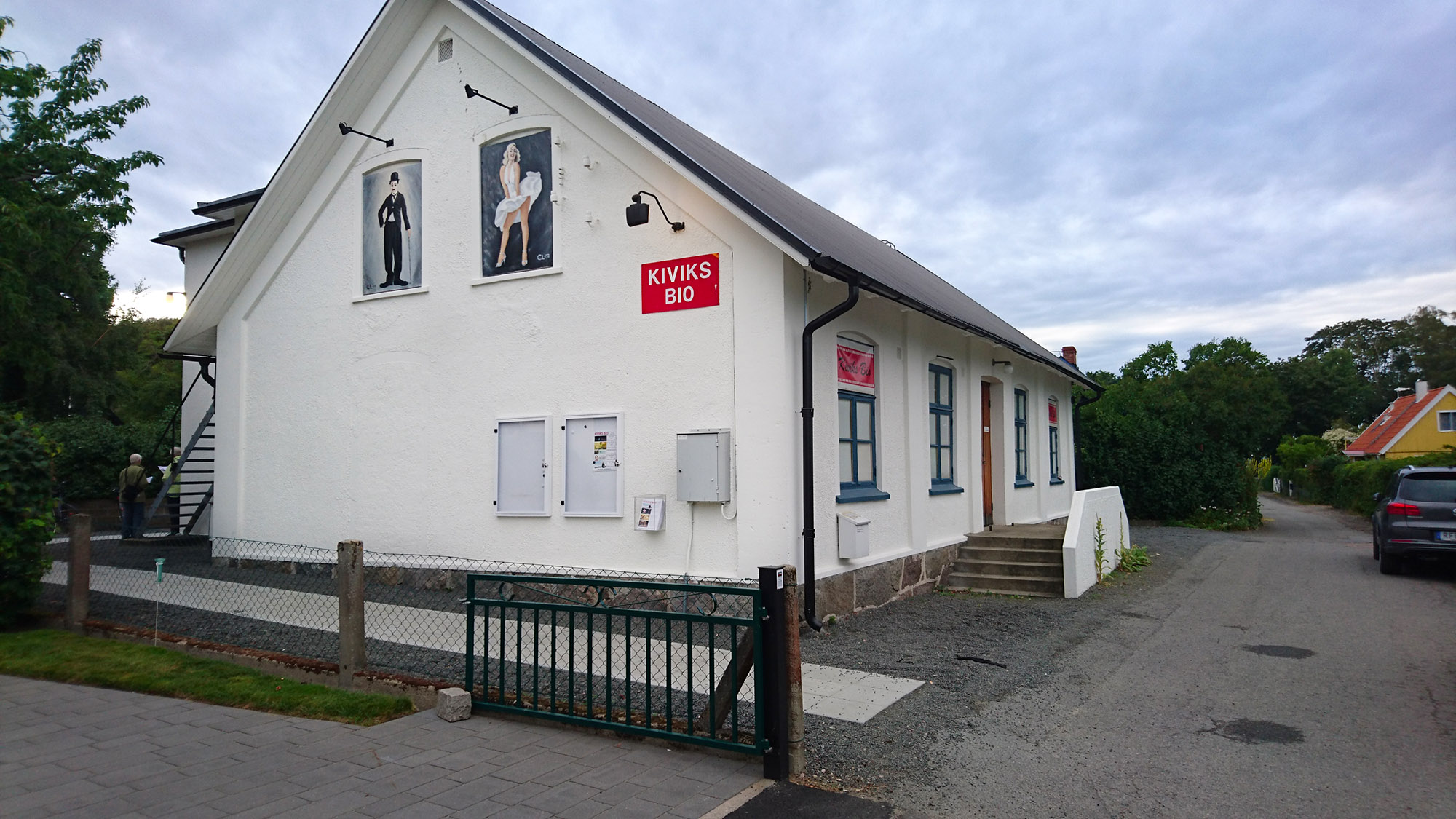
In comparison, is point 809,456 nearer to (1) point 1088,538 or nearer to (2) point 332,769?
(2) point 332,769

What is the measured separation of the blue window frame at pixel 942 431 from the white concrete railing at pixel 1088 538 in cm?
172

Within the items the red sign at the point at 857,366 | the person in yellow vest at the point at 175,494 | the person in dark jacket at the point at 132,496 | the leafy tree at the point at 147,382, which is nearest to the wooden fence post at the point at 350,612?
the red sign at the point at 857,366

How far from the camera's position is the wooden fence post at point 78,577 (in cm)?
845

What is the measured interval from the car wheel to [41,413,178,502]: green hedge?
964 inches

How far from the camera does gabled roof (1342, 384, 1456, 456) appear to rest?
156 feet

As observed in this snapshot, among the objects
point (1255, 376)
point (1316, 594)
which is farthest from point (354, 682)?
point (1255, 376)

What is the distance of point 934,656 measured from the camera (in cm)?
787

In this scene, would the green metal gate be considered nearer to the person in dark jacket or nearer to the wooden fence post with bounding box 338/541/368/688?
the wooden fence post with bounding box 338/541/368/688

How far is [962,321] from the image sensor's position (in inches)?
444

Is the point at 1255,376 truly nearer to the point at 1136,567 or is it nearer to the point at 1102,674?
the point at 1136,567

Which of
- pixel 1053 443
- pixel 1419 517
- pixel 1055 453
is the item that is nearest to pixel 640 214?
pixel 1419 517

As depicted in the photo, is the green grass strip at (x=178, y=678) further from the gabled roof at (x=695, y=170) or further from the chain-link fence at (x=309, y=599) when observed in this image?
the gabled roof at (x=695, y=170)

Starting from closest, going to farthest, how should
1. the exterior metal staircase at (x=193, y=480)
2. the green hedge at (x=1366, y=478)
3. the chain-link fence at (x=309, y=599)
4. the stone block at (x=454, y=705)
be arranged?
the stone block at (x=454, y=705)
the chain-link fence at (x=309, y=599)
the exterior metal staircase at (x=193, y=480)
the green hedge at (x=1366, y=478)

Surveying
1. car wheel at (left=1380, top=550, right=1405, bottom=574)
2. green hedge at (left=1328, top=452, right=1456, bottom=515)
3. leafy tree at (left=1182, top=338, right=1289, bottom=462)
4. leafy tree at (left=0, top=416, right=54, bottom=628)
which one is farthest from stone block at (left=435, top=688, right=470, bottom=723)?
green hedge at (left=1328, top=452, right=1456, bottom=515)
